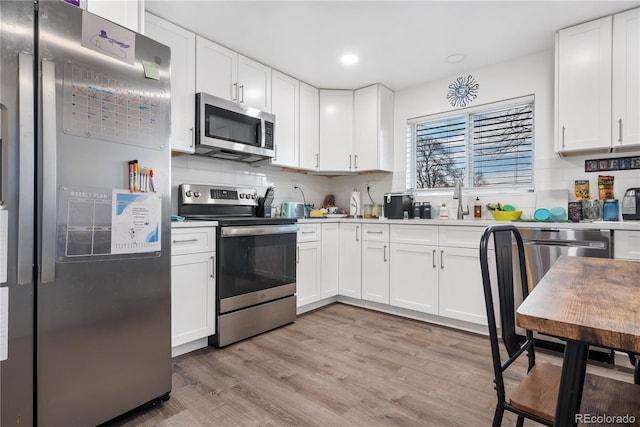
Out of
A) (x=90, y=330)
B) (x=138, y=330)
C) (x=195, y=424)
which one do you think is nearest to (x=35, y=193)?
(x=90, y=330)

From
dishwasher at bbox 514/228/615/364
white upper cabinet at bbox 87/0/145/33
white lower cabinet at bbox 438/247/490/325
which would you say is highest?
white upper cabinet at bbox 87/0/145/33

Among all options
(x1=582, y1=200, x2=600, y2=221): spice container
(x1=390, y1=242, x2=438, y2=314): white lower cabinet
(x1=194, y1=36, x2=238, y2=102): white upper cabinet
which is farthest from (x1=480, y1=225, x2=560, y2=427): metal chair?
(x1=194, y1=36, x2=238, y2=102): white upper cabinet

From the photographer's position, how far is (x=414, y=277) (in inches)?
119

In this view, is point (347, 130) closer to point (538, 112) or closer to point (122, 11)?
point (538, 112)

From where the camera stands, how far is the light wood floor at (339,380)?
1.63m

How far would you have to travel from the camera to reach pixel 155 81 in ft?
5.49

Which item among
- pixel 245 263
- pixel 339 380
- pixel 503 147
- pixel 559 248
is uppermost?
pixel 503 147

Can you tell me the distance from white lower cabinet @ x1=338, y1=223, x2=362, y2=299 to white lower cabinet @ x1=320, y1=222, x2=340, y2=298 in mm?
47

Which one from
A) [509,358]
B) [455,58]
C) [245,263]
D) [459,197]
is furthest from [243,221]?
[455,58]

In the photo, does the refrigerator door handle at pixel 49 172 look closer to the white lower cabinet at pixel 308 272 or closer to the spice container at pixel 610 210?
the white lower cabinet at pixel 308 272

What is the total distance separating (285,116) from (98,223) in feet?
7.42

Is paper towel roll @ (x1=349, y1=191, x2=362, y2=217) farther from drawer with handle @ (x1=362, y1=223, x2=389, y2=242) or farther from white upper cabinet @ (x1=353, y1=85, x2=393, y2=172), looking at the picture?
drawer with handle @ (x1=362, y1=223, x2=389, y2=242)

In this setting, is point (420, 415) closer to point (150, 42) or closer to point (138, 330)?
point (138, 330)

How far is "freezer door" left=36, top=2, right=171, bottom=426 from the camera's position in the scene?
1330mm
